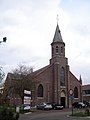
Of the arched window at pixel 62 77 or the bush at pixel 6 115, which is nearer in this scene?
the bush at pixel 6 115

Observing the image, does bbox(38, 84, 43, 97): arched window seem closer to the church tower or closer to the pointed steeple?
the church tower

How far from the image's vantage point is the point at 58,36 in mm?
76875

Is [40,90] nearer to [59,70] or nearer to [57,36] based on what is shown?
[59,70]

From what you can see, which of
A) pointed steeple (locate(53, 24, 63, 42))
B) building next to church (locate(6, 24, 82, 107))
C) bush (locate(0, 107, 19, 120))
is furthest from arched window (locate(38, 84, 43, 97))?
bush (locate(0, 107, 19, 120))

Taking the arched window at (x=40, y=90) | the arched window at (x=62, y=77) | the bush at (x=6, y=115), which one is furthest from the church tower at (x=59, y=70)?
the bush at (x=6, y=115)

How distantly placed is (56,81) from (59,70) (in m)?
3.36

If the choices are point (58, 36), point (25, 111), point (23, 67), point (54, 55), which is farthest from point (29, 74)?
point (58, 36)

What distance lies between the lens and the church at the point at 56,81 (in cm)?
6994

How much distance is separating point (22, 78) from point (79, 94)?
2633cm

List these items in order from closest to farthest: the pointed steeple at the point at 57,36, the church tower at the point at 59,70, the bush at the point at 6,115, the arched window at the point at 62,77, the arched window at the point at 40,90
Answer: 1. the bush at the point at 6,115
2. the arched window at the point at 40,90
3. the church tower at the point at 59,70
4. the arched window at the point at 62,77
5. the pointed steeple at the point at 57,36

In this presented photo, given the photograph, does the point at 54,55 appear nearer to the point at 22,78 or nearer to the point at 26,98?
the point at 22,78

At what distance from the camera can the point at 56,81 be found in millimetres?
71375

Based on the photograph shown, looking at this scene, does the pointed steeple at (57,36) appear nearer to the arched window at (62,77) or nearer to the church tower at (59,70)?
the church tower at (59,70)

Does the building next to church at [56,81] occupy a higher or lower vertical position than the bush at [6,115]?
higher
